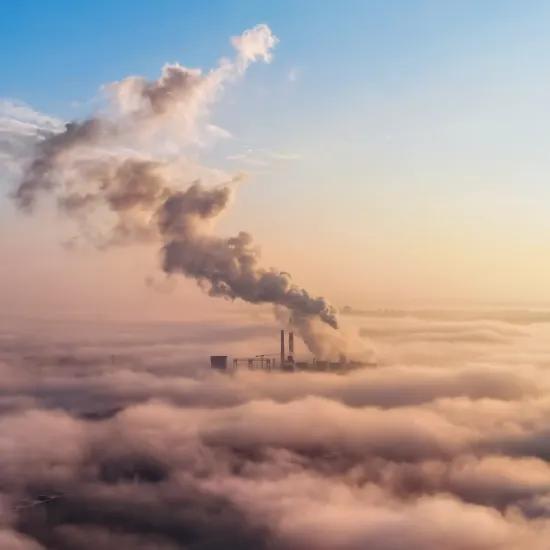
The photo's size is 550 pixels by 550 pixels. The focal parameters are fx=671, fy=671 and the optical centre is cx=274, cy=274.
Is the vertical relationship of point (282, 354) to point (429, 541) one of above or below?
above

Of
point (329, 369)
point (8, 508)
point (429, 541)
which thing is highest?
point (329, 369)

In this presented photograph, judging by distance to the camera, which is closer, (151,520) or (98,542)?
(98,542)

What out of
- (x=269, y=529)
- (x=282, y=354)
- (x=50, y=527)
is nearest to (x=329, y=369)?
(x=282, y=354)

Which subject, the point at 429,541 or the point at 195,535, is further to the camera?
the point at 429,541

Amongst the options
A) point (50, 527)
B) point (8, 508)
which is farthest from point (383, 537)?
point (8, 508)

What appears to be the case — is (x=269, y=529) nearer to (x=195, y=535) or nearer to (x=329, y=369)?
(x=195, y=535)

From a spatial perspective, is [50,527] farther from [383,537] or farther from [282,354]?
[383,537]

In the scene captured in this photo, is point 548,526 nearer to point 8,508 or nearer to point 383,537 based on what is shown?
point 383,537

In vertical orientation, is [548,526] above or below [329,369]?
below
